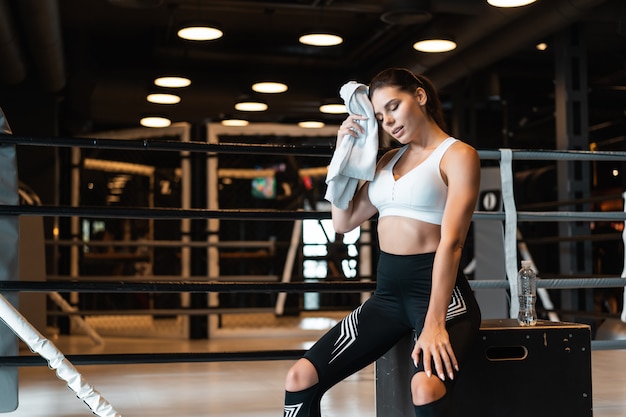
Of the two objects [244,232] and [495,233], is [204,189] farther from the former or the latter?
[495,233]

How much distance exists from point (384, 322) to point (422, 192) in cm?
38

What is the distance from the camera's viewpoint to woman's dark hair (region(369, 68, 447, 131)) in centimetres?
235

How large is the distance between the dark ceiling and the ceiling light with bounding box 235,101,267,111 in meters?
0.17

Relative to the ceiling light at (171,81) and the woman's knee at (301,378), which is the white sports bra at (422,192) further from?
the ceiling light at (171,81)

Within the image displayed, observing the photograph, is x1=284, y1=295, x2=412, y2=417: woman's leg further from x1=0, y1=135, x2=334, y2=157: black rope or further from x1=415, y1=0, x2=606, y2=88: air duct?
x1=415, y1=0, x2=606, y2=88: air duct

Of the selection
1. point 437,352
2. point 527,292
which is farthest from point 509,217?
point 437,352

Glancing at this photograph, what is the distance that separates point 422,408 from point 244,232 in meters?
6.73

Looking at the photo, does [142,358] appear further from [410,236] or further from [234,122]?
[234,122]

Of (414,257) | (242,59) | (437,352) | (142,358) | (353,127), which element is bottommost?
(142,358)

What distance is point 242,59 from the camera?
8453 mm

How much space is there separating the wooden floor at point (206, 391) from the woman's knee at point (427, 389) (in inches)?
47.8

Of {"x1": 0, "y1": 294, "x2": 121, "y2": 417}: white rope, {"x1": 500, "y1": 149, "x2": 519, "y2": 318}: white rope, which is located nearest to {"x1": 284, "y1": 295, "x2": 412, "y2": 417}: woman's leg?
{"x1": 0, "y1": 294, "x2": 121, "y2": 417}: white rope

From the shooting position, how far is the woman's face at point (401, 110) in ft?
7.70

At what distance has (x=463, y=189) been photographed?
7.19ft
